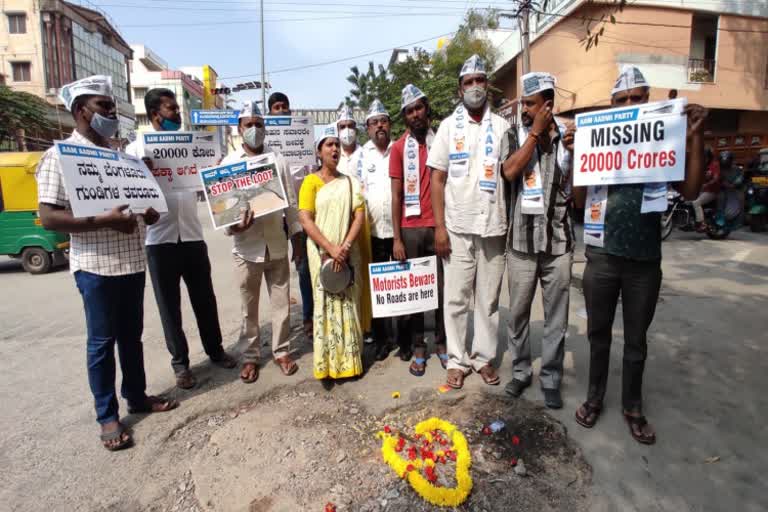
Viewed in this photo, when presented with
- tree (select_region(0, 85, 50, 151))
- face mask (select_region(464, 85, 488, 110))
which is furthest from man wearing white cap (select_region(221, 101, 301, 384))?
tree (select_region(0, 85, 50, 151))

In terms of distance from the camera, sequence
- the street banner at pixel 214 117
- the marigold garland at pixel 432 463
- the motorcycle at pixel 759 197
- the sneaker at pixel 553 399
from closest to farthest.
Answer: the marigold garland at pixel 432 463 → the sneaker at pixel 553 399 → the street banner at pixel 214 117 → the motorcycle at pixel 759 197

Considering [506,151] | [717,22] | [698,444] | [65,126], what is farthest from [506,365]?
[65,126]

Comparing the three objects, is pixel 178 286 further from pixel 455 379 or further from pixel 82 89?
→ pixel 455 379

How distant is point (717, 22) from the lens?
15.8 metres

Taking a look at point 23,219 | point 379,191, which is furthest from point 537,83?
point 23,219

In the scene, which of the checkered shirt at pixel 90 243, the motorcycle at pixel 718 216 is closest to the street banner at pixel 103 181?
the checkered shirt at pixel 90 243

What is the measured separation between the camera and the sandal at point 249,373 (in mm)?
3805

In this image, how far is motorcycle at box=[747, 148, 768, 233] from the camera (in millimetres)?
10664

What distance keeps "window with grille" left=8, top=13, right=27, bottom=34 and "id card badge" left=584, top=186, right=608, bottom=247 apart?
35.9 m

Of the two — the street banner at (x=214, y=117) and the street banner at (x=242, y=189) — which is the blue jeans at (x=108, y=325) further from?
the street banner at (x=214, y=117)

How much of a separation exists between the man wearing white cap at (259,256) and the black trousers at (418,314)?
100 centimetres

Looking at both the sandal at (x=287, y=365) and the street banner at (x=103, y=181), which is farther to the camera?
the sandal at (x=287, y=365)

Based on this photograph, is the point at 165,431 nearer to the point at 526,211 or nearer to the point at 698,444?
the point at 526,211

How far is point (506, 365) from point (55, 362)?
14.4 ft
